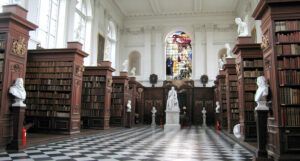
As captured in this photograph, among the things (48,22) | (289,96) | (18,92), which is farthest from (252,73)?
(48,22)

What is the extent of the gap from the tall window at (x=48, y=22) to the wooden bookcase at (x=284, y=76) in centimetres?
892

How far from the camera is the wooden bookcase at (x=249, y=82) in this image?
7605mm

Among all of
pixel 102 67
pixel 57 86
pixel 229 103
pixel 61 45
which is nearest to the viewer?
pixel 57 86

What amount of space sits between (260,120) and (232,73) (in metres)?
5.47

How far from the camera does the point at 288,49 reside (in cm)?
472

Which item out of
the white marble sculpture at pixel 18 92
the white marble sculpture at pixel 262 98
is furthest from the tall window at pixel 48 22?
the white marble sculpture at pixel 262 98

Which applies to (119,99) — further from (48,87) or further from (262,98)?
(262,98)

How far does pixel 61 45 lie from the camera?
12.6 meters

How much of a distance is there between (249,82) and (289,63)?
118 inches

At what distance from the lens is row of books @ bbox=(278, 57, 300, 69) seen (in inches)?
183

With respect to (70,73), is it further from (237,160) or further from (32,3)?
(237,160)

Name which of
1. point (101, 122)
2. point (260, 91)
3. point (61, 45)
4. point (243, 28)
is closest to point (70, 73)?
point (101, 122)

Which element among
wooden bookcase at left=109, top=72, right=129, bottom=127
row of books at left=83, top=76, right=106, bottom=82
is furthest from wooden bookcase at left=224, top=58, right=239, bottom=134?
wooden bookcase at left=109, top=72, right=129, bottom=127

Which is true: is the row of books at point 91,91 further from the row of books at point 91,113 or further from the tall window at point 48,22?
the tall window at point 48,22
